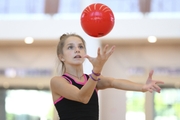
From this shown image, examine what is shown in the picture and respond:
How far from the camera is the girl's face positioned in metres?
2.03

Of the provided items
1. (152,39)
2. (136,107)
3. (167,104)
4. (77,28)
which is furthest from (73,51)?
(167,104)

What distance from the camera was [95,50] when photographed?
18.2ft

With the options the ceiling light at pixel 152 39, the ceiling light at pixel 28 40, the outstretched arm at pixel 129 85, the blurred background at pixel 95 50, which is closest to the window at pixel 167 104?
the blurred background at pixel 95 50

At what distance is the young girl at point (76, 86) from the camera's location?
6.03 feet

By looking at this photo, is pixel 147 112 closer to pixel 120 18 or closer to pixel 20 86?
pixel 120 18

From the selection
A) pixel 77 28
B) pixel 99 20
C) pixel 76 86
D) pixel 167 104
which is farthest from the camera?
pixel 167 104

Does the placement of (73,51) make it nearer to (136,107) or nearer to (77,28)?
(77,28)

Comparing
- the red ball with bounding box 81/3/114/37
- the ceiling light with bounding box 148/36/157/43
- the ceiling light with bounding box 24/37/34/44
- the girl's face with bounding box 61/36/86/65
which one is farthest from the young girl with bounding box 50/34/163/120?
the ceiling light with bounding box 24/37/34/44

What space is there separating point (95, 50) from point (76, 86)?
3587 millimetres

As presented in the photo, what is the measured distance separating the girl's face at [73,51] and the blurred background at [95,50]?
3341 mm

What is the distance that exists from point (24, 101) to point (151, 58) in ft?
7.01

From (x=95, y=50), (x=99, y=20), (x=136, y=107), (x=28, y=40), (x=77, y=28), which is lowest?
(x=136, y=107)

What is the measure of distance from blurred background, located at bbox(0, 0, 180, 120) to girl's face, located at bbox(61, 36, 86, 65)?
3.34 metres

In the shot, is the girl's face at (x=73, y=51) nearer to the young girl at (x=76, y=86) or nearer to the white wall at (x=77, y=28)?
the young girl at (x=76, y=86)
